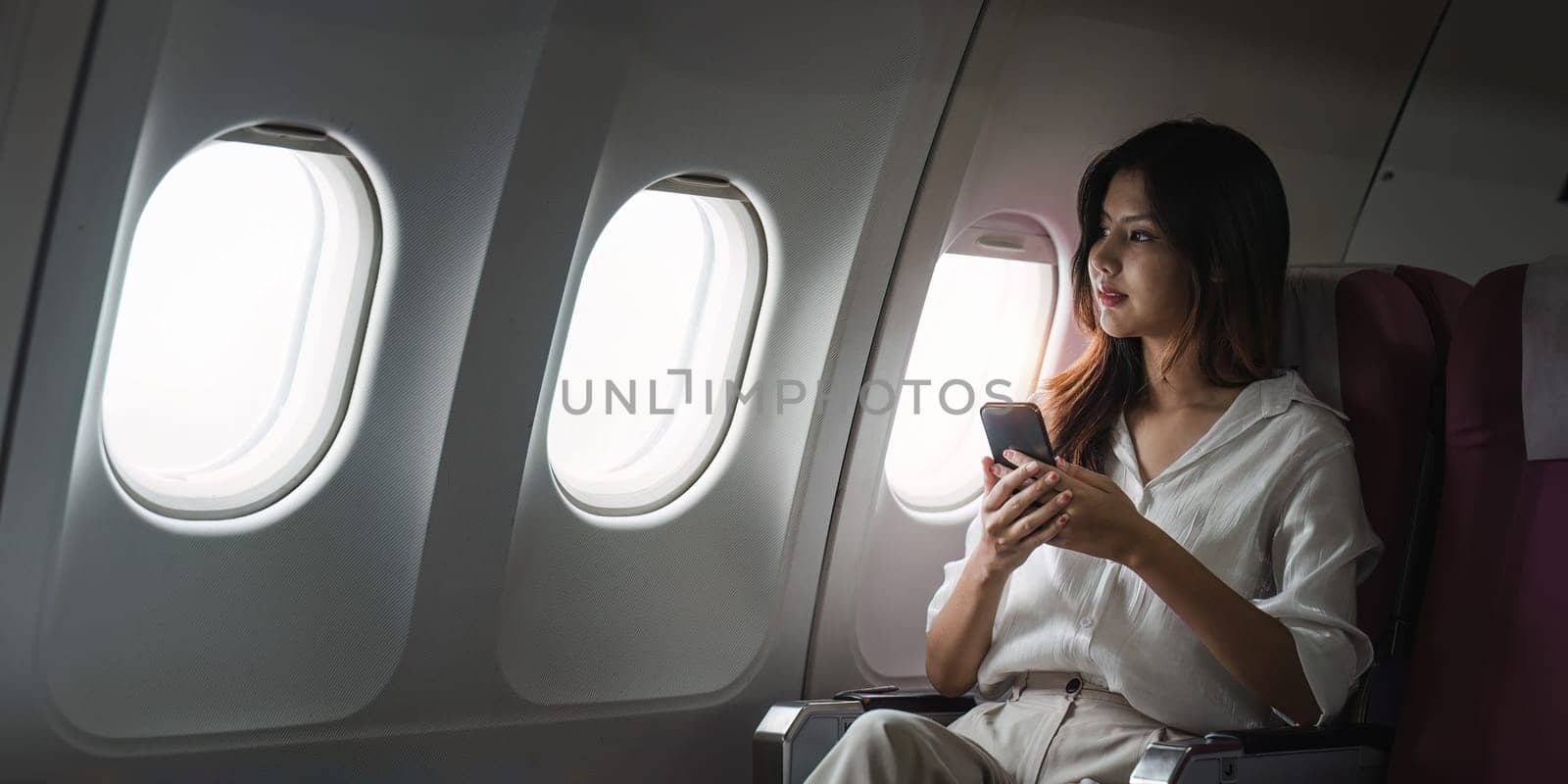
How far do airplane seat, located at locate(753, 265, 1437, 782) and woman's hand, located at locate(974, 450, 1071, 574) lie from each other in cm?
49

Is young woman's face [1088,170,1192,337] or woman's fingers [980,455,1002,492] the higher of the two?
young woman's face [1088,170,1192,337]

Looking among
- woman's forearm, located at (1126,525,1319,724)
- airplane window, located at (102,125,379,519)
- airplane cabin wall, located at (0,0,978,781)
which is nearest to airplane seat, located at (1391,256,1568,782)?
woman's forearm, located at (1126,525,1319,724)

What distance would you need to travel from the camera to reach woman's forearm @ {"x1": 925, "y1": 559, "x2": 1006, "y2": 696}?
2.59m

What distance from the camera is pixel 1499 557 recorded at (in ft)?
8.02

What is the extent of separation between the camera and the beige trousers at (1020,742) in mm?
2350

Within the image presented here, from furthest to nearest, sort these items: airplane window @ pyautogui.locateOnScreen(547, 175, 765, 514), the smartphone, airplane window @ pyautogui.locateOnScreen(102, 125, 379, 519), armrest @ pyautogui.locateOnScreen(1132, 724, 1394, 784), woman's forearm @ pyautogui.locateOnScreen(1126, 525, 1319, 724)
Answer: airplane window @ pyautogui.locateOnScreen(547, 175, 765, 514) < airplane window @ pyautogui.locateOnScreen(102, 125, 379, 519) < the smartphone < woman's forearm @ pyautogui.locateOnScreen(1126, 525, 1319, 724) < armrest @ pyautogui.locateOnScreen(1132, 724, 1394, 784)

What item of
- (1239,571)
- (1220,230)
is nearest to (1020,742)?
(1239,571)

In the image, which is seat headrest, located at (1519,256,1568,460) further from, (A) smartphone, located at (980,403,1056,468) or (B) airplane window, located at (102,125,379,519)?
(B) airplane window, located at (102,125,379,519)

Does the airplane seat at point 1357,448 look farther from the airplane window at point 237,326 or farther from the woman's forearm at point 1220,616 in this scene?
the airplane window at point 237,326

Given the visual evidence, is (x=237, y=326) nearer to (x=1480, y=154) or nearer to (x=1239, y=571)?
(x=1239, y=571)

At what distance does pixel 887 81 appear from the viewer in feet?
10.4

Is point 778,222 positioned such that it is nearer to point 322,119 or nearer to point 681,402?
point 681,402

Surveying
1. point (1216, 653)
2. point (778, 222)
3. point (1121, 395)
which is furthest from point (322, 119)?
point (1216, 653)

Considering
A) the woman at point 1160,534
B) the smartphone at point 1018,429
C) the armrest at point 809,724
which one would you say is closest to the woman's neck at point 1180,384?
the woman at point 1160,534
